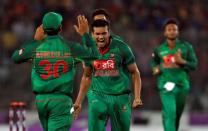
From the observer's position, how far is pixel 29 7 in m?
20.0

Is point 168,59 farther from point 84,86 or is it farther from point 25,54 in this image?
point 25,54

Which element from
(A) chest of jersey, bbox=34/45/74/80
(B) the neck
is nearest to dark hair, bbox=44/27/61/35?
(A) chest of jersey, bbox=34/45/74/80

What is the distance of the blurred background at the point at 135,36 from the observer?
1794cm

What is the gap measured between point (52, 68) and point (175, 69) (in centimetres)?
427

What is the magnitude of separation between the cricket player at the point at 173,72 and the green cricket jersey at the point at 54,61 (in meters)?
3.85

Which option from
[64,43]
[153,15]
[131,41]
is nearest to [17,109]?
[64,43]

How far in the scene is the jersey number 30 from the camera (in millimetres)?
8471

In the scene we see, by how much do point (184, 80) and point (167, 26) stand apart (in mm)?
999

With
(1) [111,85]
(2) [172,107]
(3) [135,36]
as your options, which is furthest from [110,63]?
(3) [135,36]

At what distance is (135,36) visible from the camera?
59.7 feet

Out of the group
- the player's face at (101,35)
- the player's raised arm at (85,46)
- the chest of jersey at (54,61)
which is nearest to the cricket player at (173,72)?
the player's face at (101,35)

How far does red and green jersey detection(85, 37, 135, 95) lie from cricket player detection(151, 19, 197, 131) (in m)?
2.52

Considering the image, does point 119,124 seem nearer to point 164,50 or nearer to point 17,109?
point 17,109

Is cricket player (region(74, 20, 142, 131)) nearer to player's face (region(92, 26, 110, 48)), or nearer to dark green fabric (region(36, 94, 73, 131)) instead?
player's face (region(92, 26, 110, 48))
